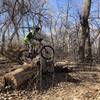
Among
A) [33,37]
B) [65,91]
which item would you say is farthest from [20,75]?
[33,37]

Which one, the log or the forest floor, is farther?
the log

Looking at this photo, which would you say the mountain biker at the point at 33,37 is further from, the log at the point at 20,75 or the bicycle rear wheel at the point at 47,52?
the log at the point at 20,75

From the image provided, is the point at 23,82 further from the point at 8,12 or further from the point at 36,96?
the point at 8,12

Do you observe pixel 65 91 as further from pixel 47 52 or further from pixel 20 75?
pixel 47 52

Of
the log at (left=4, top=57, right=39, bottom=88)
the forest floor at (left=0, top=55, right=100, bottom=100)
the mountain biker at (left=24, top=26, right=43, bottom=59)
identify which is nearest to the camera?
the forest floor at (left=0, top=55, right=100, bottom=100)

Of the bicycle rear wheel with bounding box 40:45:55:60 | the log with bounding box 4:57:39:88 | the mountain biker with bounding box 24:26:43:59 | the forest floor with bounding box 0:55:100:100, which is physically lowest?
the forest floor with bounding box 0:55:100:100

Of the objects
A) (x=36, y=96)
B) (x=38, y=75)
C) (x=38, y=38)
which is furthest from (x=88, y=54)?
(x=36, y=96)

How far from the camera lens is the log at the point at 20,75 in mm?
10195

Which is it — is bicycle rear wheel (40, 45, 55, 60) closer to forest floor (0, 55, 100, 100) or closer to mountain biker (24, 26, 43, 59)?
mountain biker (24, 26, 43, 59)

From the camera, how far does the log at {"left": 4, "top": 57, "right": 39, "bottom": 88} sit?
10.2 metres

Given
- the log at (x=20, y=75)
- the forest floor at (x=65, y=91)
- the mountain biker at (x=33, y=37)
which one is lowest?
the forest floor at (x=65, y=91)

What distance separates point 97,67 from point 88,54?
3.46 meters

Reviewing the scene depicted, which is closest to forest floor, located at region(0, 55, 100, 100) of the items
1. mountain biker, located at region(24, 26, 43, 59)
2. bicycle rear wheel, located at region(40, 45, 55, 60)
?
bicycle rear wheel, located at region(40, 45, 55, 60)

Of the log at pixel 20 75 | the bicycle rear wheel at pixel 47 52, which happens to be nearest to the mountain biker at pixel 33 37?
the bicycle rear wheel at pixel 47 52
